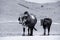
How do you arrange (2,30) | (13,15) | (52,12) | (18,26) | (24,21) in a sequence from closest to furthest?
(24,21) → (2,30) → (18,26) → (13,15) → (52,12)

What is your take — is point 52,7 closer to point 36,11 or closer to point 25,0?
point 36,11

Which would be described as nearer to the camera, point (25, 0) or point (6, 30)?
point (6, 30)

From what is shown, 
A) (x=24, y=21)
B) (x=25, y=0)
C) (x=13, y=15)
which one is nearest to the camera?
(x=24, y=21)

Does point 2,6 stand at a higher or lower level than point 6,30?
higher

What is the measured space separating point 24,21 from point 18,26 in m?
2.85

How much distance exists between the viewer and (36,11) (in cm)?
1312

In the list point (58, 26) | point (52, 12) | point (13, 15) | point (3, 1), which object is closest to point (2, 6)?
point (3, 1)

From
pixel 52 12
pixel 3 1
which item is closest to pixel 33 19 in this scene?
pixel 52 12

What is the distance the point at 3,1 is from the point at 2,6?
64cm

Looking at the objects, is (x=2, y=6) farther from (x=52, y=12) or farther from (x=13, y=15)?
(x=52, y=12)

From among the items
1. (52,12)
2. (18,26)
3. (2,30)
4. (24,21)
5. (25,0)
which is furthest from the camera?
(25,0)

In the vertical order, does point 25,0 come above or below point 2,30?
above

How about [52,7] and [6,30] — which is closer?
[6,30]

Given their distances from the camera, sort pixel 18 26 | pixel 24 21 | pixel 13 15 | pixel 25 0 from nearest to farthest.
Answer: pixel 24 21 < pixel 18 26 < pixel 13 15 < pixel 25 0
